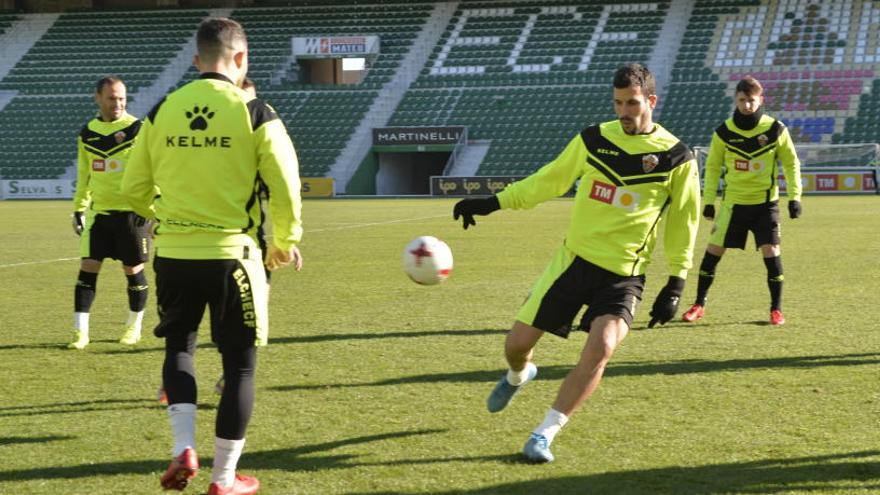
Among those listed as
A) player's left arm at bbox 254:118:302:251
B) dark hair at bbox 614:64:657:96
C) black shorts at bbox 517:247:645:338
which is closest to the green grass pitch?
black shorts at bbox 517:247:645:338

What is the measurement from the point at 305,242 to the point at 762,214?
448 inches

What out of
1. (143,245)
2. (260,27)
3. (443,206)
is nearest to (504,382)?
(143,245)

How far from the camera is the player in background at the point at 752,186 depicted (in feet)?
31.8

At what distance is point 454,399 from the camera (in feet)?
21.4

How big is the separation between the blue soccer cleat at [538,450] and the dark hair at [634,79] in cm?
168

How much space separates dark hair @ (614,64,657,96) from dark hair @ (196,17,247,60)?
1.78m

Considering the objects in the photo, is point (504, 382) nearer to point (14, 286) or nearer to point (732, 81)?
point (14, 286)

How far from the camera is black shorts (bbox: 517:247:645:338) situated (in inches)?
Result: 209

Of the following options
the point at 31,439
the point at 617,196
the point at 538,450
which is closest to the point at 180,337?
the point at 31,439

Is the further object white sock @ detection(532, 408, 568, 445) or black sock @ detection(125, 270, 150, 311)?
black sock @ detection(125, 270, 150, 311)

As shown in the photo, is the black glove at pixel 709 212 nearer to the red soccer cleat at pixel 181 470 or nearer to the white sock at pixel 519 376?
the white sock at pixel 519 376

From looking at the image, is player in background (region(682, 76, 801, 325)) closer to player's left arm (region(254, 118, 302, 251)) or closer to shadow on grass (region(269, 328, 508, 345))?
shadow on grass (region(269, 328, 508, 345))

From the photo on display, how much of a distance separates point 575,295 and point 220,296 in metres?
1.79

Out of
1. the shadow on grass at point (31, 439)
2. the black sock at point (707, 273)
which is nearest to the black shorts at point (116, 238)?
the shadow on grass at point (31, 439)
